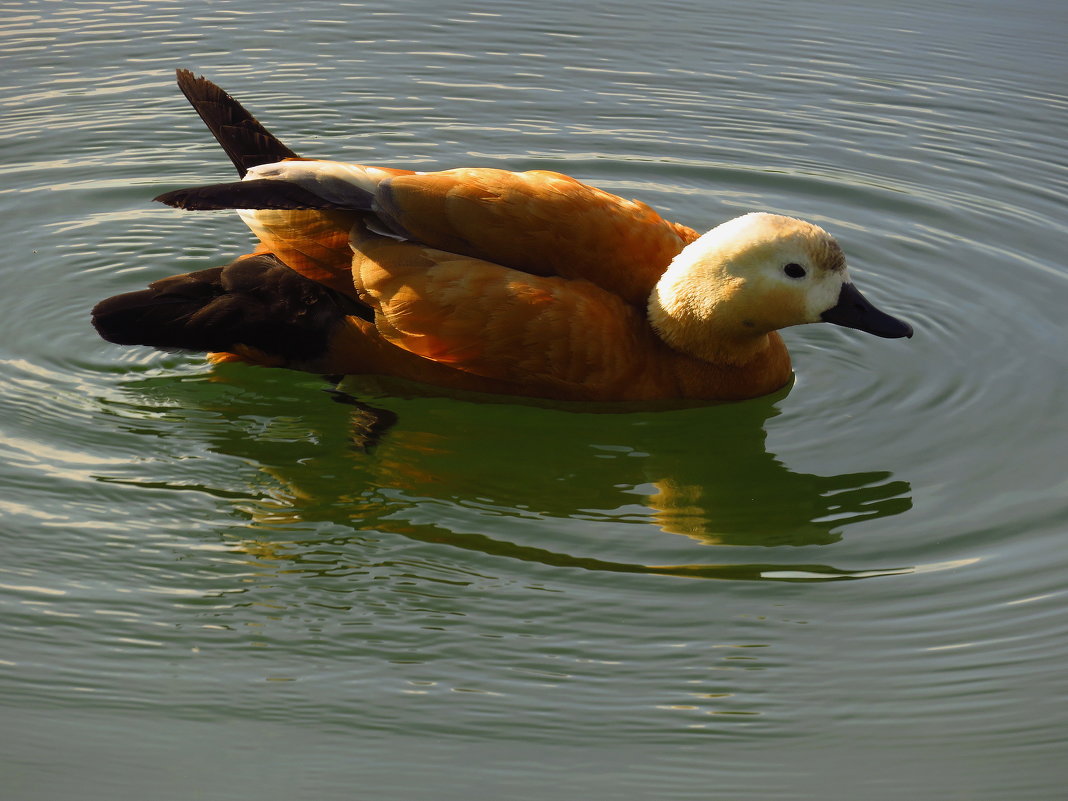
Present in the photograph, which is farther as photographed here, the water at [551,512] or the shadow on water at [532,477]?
the shadow on water at [532,477]

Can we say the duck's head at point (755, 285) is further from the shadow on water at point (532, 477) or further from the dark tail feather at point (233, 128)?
the dark tail feather at point (233, 128)

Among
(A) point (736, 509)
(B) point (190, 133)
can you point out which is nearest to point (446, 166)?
(B) point (190, 133)

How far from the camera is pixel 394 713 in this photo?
441cm

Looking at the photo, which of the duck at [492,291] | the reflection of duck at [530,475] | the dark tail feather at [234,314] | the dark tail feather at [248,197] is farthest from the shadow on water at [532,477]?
the dark tail feather at [248,197]

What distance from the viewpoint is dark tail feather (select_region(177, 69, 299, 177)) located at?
6863mm

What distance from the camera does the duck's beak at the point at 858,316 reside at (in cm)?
656

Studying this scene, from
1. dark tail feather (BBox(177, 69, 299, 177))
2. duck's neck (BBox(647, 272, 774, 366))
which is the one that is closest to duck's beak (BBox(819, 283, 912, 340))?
duck's neck (BBox(647, 272, 774, 366))

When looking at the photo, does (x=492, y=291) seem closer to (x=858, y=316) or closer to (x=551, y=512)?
(x=551, y=512)

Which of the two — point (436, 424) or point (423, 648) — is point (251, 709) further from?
point (436, 424)

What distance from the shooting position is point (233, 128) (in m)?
6.83

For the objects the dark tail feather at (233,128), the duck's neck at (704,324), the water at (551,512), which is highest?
the dark tail feather at (233,128)

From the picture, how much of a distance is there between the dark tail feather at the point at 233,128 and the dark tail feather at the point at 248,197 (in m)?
0.63

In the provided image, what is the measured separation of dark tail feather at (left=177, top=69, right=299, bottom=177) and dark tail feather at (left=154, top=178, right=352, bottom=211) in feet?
2.06

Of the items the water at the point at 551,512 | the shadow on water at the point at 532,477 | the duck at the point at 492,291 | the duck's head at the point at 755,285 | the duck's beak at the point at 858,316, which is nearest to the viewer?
the water at the point at 551,512
